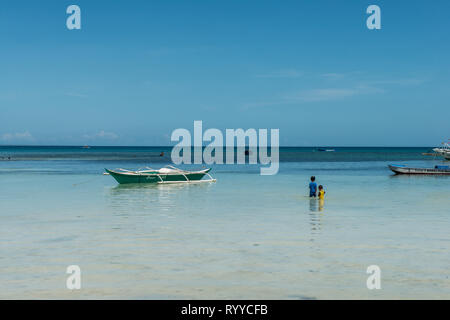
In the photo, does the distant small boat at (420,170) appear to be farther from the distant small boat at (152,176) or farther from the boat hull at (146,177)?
the boat hull at (146,177)

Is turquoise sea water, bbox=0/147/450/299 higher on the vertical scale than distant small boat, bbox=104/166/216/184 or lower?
lower

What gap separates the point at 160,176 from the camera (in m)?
39.7

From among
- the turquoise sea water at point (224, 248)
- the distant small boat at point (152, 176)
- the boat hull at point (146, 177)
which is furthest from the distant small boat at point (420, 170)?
the turquoise sea water at point (224, 248)

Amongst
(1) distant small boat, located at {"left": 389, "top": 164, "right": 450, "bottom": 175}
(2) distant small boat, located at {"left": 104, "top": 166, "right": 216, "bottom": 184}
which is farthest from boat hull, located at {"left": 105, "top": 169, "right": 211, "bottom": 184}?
(1) distant small boat, located at {"left": 389, "top": 164, "right": 450, "bottom": 175}

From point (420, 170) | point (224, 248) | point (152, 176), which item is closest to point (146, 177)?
point (152, 176)

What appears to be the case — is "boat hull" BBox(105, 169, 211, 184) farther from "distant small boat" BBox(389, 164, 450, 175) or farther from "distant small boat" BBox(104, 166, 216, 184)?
"distant small boat" BBox(389, 164, 450, 175)

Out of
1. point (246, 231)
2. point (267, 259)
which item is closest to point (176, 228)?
point (246, 231)

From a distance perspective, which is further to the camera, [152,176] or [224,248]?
[152,176]

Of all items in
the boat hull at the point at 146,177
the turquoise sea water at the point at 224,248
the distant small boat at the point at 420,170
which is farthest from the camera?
the distant small boat at the point at 420,170

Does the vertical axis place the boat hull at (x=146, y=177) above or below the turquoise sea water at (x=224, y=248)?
above

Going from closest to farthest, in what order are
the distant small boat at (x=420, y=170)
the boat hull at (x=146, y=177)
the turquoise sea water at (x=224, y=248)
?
the turquoise sea water at (x=224, y=248) → the boat hull at (x=146, y=177) → the distant small boat at (x=420, y=170)

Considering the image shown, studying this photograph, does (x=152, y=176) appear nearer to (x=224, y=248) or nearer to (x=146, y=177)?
(x=146, y=177)
